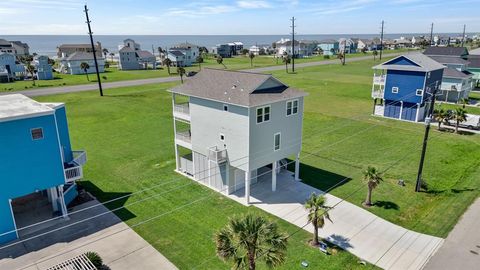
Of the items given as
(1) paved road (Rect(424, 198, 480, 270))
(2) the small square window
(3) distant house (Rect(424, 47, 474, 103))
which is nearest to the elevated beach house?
(2) the small square window

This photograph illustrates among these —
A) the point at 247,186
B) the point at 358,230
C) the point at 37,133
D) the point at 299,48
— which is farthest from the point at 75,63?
the point at 299,48

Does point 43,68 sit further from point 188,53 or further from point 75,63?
point 188,53

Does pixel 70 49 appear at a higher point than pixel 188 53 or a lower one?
higher

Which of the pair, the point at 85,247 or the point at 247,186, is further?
the point at 247,186

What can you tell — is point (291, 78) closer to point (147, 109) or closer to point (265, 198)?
point (147, 109)

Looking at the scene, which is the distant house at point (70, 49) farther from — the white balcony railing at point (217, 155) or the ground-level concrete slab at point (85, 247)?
the ground-level concrete slab at point (85, 247)

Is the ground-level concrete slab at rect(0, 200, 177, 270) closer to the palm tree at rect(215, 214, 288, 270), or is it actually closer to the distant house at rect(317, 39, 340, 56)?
the palm tree at rect(215, 214, 288, 270)
